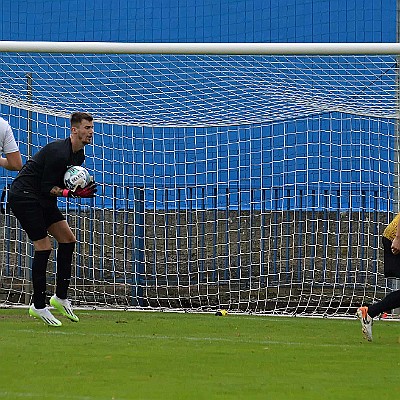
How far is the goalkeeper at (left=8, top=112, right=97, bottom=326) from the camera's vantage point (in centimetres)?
983

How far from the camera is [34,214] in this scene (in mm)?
9984

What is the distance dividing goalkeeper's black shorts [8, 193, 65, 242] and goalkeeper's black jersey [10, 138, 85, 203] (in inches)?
2.1

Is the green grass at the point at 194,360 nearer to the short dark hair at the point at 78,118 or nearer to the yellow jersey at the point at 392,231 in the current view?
the yellow jersey at the point at 392,231

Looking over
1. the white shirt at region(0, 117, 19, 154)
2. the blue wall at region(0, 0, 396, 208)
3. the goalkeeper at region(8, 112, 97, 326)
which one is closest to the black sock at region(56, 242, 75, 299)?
the goalkeeper at region(8, 112, 97, 326)

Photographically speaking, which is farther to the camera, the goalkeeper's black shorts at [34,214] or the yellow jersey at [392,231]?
the goalkeeper's black shorts at [34,214]

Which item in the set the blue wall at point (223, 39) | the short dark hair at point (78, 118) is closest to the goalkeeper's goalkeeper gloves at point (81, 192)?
the short dark hair at point (78, 118)

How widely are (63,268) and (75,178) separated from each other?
932 mm

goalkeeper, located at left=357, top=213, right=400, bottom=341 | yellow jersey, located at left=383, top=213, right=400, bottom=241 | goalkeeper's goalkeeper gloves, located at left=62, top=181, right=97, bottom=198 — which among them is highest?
goalkeeper's goalkeeper gloves, located at left=62, top=181, right=97, bottom=198

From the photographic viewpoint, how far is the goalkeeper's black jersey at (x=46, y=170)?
9805 millimetres

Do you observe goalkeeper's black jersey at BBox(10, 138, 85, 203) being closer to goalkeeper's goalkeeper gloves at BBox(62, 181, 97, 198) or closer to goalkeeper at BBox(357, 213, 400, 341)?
goalkeeper's goalkeeper gloves at BBox(62, 181, 97, 198)

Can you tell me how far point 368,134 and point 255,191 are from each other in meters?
1.51

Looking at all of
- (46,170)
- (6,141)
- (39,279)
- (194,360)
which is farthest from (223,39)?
(194,360)

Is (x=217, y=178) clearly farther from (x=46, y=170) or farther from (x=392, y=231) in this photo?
(x=392, y=231)

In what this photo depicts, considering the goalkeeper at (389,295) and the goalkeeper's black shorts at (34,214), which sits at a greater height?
the goalkeeper's black shorts at (34,214)
